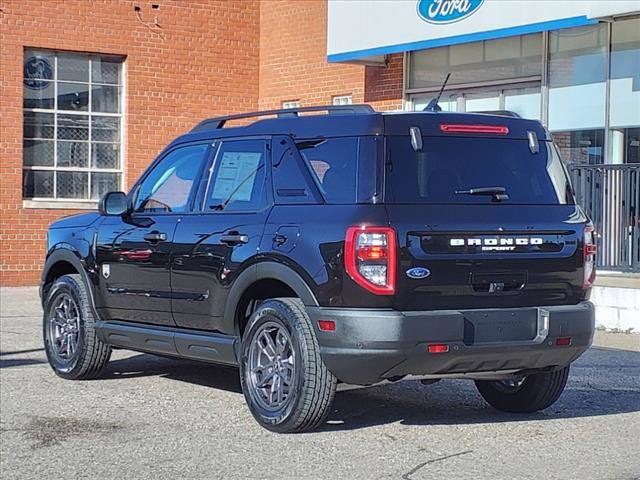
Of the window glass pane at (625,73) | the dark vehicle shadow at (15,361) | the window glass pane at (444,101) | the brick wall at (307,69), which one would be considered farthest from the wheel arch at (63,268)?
the brick wall at (307,69)

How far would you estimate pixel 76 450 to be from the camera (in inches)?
269

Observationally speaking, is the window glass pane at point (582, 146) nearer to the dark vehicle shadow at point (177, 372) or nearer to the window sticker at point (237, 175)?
the dark vehicle shadow at point (177, 372)

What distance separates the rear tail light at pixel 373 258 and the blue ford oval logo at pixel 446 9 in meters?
9.46

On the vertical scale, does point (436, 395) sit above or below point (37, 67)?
below

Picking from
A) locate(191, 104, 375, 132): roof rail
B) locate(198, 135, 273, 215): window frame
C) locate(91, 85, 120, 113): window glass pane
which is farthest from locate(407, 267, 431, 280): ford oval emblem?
locate(91, 85, 120, 113): window glass pane

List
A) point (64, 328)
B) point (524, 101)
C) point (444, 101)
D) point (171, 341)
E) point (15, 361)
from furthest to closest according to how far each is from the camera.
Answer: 1. point (444, 101)
2. point (524, 101)
3. point (15, 361)
4. point (64, 328)
5. point (171, 341)

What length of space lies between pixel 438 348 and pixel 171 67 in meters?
14.2

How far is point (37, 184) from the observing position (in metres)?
18.8

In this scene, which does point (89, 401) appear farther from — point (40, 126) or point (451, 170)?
point (40, 126)

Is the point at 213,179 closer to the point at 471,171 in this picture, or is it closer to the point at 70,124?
the point at 471,171

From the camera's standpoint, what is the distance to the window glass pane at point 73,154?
1898 centimetres

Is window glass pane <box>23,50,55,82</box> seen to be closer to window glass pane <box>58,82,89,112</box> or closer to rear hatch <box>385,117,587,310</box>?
window glass pane <box>58,82,89,112</box>

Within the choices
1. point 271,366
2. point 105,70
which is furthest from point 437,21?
point 271,366

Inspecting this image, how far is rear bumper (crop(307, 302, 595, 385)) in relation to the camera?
660 cm
